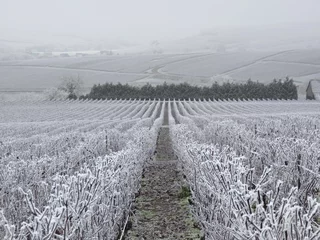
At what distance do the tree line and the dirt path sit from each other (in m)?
46.8

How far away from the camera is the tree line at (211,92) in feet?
202

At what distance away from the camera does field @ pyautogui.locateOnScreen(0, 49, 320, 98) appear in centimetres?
8756


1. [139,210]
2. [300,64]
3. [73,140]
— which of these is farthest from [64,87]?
[139,210]

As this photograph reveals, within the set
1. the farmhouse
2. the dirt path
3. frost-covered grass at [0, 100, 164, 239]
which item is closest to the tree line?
the farmhouse

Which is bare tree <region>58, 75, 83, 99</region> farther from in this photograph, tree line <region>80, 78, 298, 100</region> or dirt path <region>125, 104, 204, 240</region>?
dirt path <region>125, 104, 204, 240</region>

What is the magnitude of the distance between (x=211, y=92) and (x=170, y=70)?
4353 centimetres

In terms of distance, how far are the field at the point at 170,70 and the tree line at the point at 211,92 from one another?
854cm

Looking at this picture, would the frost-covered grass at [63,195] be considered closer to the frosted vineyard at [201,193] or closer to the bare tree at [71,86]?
the frosted vineyard at [201,193]

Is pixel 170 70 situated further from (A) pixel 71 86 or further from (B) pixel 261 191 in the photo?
(B) pixel 261 191

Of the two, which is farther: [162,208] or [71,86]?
[71,86]

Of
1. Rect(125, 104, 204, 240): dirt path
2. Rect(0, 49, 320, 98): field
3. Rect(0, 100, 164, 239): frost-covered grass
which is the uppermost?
Rect(0, 49, 320, 98): field

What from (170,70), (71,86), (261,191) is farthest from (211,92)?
(261,191)

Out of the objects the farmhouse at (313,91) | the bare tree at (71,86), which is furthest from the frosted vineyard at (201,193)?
the bare tree at (71,86)

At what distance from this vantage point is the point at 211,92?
63531 mm
